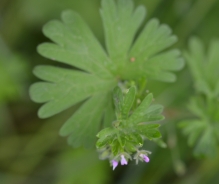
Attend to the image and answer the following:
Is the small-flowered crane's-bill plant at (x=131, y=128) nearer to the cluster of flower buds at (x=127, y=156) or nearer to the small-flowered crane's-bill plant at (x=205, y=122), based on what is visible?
the cluster of flower buds at (x=127, y=156)

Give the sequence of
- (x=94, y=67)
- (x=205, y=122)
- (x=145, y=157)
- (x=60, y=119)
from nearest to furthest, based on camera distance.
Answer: (x=145, y=157) < (x=94, y=67) < (x=205, y=122) < (x=60, y=119)

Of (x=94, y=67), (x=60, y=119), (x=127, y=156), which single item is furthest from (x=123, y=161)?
(x=60, y=119)

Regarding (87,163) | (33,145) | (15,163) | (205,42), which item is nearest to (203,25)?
(205,42)

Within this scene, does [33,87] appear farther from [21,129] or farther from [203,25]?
[203,25]

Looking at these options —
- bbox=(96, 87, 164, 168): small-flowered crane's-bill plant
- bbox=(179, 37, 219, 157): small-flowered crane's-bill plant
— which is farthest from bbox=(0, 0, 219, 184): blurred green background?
bbox=(96, 87, 164, 168): small-flowered crane's-bill plant

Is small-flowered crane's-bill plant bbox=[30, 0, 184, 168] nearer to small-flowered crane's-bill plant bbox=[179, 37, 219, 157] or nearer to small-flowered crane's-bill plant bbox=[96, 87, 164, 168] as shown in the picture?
small-flowered crane's-bill plant bbox=[96, 87, 164, 168]

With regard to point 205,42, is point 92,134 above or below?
above

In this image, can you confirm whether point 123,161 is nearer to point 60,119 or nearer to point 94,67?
point 94,67

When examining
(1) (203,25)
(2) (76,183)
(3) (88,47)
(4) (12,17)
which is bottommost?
(2) (76,183)
